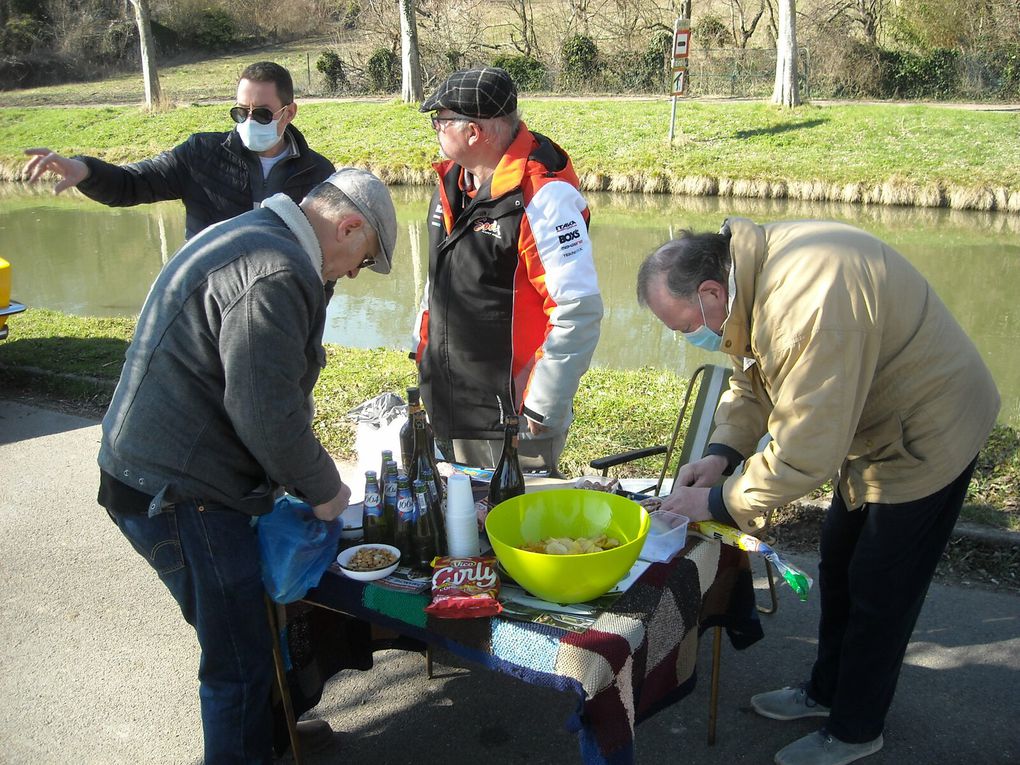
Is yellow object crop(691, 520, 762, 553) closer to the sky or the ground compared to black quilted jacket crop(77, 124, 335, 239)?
closer to the ground

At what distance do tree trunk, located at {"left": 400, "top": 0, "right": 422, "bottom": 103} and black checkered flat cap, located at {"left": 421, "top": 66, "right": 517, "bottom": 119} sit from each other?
21.0m

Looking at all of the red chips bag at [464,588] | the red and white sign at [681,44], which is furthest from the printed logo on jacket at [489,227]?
the red and white sign at [681,44]

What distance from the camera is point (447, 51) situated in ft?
96.1

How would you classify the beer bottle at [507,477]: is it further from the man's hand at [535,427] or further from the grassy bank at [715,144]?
the grassy bank at [715,144]

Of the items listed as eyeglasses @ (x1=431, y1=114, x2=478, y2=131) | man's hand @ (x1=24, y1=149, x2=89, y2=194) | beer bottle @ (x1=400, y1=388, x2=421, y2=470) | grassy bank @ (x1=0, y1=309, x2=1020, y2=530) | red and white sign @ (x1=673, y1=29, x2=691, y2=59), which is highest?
red and white sign @ (x1=673, y1=29, x2=691, y2=59)

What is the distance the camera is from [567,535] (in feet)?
7.79

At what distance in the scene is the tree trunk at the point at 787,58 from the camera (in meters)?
19.7

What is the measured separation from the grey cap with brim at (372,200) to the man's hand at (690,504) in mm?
1063

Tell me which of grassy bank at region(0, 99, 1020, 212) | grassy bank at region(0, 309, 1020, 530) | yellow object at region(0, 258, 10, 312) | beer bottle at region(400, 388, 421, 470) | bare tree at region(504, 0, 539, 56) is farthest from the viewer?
bare tree at region(504, 0, 539, 56)

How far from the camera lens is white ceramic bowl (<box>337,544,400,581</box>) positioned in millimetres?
2219

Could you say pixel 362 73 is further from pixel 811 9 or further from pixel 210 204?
pixel 210 204

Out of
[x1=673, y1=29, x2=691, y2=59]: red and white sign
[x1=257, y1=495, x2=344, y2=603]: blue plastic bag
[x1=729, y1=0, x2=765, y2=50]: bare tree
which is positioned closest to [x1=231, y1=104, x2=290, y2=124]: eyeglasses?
[x1=257, y1=495, x2=344, y2=603]: blue plastic bag

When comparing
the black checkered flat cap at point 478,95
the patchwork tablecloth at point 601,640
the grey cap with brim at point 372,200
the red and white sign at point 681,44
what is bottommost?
the patchwork tablecloth at point 601,640

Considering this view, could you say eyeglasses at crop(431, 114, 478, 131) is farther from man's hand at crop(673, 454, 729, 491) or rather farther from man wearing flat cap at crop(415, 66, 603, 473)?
man's hand at crop(673, 454, 729, 491)
